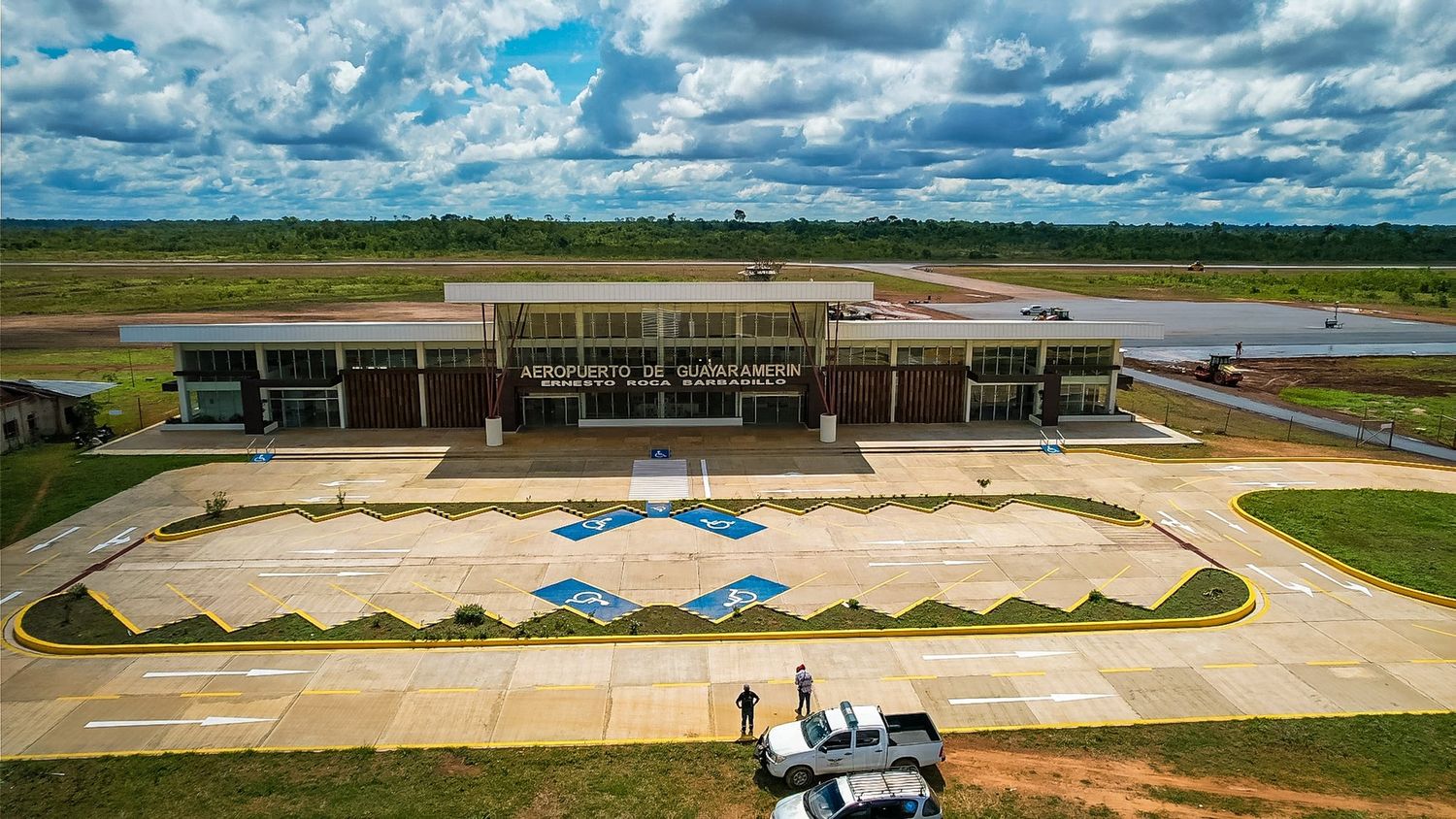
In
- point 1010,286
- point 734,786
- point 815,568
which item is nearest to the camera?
point 734,786

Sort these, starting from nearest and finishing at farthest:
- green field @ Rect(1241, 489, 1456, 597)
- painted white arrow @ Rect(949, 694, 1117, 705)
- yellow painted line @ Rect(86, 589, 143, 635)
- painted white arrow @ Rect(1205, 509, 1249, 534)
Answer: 1. painted white arrow @ Rect(949, 694, 1117, 705)
2. yellow painted line @ Rect(86, 589, 143, 635)
3. green field @ Rect(1241, 489, 1456, 597)
4. painted white arrow @ Rect(1205, 509, 1249, 534)

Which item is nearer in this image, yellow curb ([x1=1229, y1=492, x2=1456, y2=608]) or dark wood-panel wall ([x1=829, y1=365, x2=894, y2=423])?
yellow curb ([x1=1229, y1=492, x2=1456, y2=608])

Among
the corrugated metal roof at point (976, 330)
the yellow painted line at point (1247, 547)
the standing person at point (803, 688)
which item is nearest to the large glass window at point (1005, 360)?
the corrugated metal roof at point (976, 330)

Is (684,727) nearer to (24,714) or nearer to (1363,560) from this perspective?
(24,714)

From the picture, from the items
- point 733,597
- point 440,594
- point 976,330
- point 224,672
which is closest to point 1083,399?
point 976,330

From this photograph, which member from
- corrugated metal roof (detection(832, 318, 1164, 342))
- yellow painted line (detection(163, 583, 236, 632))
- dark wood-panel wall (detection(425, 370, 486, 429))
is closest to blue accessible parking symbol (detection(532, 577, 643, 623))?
yellow painted line (detection(163, 583, 236, 632))

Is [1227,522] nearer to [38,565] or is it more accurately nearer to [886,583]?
[886,583]

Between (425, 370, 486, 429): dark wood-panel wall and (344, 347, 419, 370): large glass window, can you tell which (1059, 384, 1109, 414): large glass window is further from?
(344, 347, 419, 370): large glass window

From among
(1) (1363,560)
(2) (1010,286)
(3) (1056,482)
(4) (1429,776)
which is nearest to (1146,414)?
(3) (1056,482)
